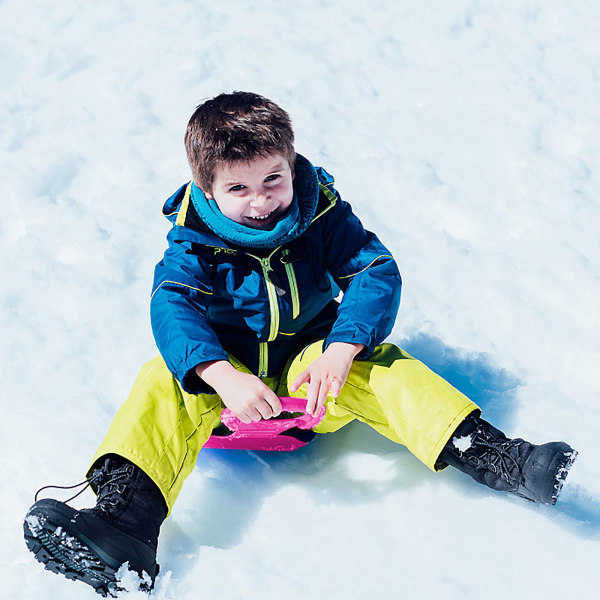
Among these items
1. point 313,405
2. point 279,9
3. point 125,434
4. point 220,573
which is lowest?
point 220,573

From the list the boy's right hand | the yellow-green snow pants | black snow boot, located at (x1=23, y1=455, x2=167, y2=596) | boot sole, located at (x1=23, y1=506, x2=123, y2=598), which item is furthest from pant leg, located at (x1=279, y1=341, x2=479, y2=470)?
boot sole, located at (x1=23, y1=506, x2=123, y2=598)

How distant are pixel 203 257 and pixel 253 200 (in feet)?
0.61

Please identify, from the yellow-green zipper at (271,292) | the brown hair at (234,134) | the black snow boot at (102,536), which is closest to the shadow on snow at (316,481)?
the black snow boot at (102,536)

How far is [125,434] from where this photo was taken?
1.62 meters

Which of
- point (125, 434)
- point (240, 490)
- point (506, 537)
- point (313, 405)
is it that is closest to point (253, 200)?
point (313, 405)

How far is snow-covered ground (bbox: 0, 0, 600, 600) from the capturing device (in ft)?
5.29

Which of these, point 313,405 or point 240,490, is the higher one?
point 313,405

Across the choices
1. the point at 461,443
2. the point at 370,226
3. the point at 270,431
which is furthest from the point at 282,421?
the point at 370,226

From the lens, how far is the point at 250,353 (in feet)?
6.05

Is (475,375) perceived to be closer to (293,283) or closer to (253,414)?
(293,283)

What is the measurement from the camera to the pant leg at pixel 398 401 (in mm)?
1613

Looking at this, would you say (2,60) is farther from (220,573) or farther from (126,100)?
(220,573)

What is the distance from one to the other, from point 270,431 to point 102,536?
18.3 inches

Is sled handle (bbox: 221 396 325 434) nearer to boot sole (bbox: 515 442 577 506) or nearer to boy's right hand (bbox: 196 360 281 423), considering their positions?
boy's right hand (bbox: 196 360 281 423)
